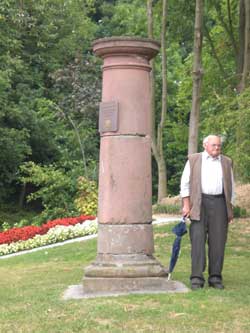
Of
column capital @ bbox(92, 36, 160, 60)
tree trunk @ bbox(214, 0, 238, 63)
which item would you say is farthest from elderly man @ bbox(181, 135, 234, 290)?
tree trunk @ bbox(214, 0, 238, 63)

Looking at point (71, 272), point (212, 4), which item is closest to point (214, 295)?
point (71, 272)

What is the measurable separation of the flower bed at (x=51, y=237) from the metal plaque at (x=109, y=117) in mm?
9423

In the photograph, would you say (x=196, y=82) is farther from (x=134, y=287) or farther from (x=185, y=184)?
(x=134, y=287)

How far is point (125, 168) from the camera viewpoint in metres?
8.73

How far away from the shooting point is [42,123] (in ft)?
93.8

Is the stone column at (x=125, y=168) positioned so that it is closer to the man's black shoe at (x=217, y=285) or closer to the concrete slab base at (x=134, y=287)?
the concrete slab base at (x=134, y=287)

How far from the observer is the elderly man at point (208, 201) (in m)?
8.54

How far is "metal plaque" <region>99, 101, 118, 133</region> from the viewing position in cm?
877

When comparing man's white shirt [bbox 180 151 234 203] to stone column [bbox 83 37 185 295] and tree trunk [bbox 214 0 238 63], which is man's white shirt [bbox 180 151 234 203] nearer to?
stone column [bbox 83 37 185 295]

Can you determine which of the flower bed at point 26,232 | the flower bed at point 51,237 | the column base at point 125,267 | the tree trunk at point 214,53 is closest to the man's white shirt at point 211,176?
the column base at point 125,267

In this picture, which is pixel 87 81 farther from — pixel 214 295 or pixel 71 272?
pixel 214 295

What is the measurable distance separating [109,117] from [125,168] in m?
0.67

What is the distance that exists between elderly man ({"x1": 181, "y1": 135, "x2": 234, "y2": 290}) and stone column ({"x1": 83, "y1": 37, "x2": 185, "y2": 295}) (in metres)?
0.51

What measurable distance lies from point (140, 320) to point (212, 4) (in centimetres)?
2077
